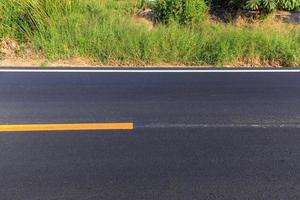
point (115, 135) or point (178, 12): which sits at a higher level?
point (178, 12)

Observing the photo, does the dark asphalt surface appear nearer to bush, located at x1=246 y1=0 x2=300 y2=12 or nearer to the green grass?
the green grass

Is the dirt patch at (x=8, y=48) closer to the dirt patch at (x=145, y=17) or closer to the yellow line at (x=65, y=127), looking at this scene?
the dirt patch at (x=145, y=17)

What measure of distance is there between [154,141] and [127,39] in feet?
17.1

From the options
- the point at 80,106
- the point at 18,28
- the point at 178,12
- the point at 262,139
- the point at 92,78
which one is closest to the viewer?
the point at 262,139

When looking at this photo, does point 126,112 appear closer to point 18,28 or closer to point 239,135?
point 239,135

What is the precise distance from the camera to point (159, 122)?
579cm

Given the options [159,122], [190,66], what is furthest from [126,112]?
[190,66]

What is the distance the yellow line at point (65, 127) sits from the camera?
17.9ft

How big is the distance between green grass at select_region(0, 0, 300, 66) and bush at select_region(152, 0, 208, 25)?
71 cm

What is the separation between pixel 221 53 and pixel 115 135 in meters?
5.04

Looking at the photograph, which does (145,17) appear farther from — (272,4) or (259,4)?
(272,4)

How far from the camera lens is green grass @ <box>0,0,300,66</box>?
9781 mm

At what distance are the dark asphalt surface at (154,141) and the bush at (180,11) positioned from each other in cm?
436

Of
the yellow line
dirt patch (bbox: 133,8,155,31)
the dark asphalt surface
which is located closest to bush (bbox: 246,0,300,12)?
dirt patch (bbox: 133,8,155,31)
